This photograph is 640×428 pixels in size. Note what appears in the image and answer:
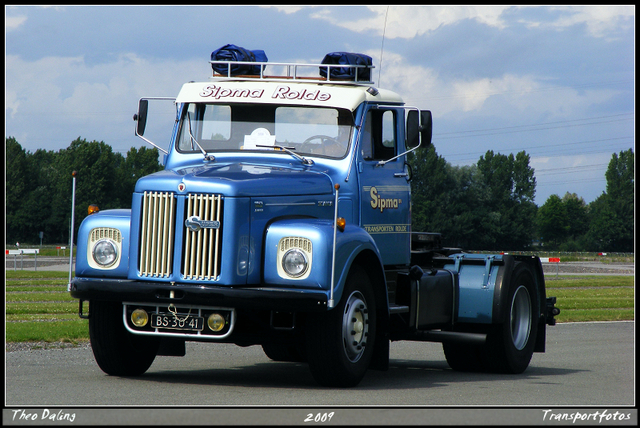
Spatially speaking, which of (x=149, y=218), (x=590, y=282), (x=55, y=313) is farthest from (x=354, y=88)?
(x=590, y=282)

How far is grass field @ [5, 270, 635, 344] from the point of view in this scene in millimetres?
14064

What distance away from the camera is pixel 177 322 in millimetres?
8109

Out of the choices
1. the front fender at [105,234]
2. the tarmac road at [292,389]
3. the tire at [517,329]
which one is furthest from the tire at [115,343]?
the tire at [517,329]

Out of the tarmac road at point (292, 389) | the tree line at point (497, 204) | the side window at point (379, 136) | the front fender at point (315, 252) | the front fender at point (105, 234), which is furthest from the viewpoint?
the tree line at point (497, 204)

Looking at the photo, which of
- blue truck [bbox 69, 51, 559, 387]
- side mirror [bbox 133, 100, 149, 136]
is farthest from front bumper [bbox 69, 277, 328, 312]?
side mirror [bbox 133, 100, 149, 136]

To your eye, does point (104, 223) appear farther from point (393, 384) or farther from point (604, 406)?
point (604, 406)

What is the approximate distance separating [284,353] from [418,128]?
3596 millimetres

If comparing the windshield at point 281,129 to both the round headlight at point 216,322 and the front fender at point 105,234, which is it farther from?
the round headlight at point 216,322

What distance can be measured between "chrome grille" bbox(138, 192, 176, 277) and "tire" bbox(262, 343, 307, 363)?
346 cm

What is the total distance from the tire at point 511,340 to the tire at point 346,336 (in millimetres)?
2470

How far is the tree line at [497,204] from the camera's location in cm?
7769

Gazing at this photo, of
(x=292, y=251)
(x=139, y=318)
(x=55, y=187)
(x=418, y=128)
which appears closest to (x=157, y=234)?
(x=139, y=318)

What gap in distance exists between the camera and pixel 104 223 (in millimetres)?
8562

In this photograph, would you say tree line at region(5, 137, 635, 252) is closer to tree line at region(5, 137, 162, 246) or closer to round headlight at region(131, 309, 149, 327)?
tree line at region(5, 137, 162, 246)
